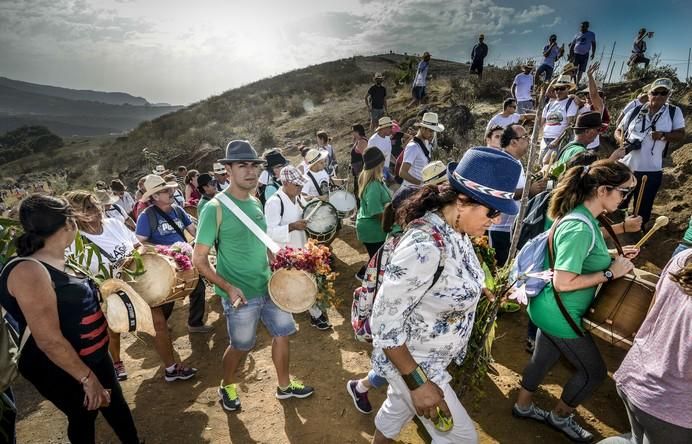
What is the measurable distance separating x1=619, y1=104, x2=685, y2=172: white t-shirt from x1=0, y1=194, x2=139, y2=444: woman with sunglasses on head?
725cm

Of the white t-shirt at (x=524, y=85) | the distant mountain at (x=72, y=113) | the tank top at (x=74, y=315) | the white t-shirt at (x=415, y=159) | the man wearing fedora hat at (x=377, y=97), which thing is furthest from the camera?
the distant mountain at (x=72, y=113)

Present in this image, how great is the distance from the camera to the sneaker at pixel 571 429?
123 inches

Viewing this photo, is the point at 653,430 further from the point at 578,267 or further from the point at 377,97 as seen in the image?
the point at 377,97

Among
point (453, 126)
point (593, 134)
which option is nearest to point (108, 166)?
point (453, 126)

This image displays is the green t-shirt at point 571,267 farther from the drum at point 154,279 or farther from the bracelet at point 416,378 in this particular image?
the drum at point 154,279

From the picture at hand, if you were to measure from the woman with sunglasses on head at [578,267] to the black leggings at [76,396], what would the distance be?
3.38 metres

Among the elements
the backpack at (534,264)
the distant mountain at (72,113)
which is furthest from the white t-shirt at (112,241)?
the distant mountain at (72,113)

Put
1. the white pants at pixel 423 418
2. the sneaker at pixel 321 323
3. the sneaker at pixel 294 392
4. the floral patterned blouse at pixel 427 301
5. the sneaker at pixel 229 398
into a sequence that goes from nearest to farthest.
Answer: the floral patterned blouse at pixel 427 301 → the white pants at pixel 423 418 → the sneaker at pixel 229 398 → the sneaker at pixel 294 392 → the sneaker at pixel 321 323

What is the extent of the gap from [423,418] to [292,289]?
1.68 metres

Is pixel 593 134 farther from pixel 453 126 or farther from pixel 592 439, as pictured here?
pixel 453 126

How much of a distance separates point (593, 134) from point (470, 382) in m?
3.70

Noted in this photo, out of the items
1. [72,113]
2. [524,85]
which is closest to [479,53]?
[524,85]

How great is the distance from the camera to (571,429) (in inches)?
124

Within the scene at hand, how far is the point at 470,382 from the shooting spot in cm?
290
